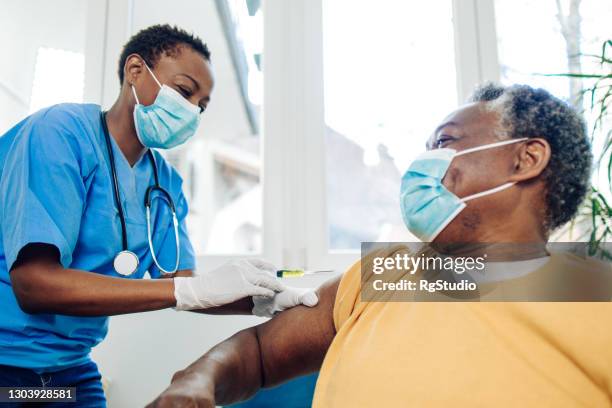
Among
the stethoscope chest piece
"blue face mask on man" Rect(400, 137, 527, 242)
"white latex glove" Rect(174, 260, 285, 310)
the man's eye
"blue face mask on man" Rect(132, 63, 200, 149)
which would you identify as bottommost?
"white latex glove" Rect(174, 260, 285, 310)

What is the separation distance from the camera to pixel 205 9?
89.7 inches

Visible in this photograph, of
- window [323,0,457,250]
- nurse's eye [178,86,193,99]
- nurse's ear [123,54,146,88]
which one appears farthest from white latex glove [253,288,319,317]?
window [323,0,457,250]

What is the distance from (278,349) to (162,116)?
27.7 inches

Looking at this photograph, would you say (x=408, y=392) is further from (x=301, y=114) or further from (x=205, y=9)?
(x=205, y=9)

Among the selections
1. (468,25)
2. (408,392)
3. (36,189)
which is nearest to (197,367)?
(408,392)

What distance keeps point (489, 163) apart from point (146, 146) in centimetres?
93

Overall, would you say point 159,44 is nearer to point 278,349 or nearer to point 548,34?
point 278,349

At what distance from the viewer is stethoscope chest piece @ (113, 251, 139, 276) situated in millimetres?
1206

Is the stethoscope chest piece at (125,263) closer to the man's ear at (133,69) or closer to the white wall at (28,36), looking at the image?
the man's ear at (133,69)

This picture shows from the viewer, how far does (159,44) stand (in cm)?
139

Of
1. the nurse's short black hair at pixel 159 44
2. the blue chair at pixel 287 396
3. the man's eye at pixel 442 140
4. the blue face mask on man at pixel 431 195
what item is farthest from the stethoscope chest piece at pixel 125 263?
the man's eye at pixel 442 140

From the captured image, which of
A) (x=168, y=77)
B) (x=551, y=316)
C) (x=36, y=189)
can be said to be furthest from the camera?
(x=168, y=77)

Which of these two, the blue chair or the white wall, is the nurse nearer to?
the blue chair

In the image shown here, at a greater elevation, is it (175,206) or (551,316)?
(175,206)
